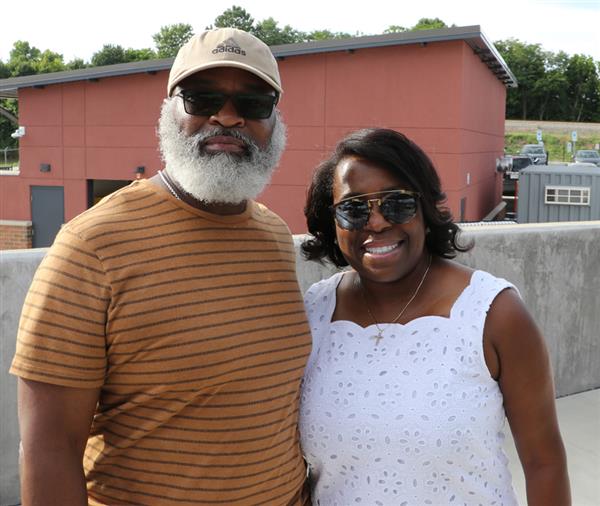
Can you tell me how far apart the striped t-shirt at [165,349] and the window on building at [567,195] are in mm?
17538

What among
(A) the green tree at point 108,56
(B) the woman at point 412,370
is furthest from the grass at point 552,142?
(B) the woman at point 412,370

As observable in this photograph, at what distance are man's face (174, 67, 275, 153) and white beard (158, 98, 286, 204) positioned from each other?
0.02 m

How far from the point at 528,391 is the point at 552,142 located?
61802mm

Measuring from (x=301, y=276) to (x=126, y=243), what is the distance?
2.24 m

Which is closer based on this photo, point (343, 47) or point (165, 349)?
point (165, 349)

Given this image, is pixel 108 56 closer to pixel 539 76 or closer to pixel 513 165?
pixel 539 76

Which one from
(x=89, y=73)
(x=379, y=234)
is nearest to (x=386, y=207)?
(x=379, y=234)

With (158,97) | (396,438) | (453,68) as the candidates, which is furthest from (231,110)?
(158,97)

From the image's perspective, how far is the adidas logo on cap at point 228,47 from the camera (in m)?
2.13

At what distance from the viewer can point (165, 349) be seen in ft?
6.32

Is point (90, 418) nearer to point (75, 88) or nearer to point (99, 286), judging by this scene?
point (99, 286)

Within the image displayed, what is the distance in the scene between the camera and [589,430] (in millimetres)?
4910

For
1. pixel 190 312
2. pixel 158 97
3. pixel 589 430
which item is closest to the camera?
pixel 190 312

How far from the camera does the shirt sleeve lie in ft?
5.73
